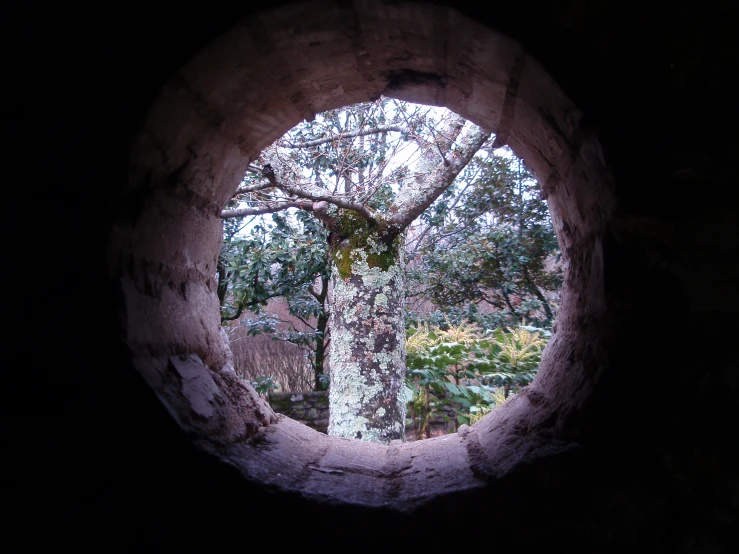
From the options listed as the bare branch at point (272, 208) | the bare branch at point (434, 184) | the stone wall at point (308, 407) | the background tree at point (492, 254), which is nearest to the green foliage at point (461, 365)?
the bare branch at point (434, 184)

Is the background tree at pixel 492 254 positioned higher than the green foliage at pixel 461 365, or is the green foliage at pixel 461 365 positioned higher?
the background tree at pixel 492 254

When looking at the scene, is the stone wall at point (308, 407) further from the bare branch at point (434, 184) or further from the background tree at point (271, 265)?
the bare branch at point (434, 184)

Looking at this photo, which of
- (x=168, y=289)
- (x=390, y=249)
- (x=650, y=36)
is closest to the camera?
(x=650, y=36)

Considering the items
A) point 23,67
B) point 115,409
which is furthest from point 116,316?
point 23,67

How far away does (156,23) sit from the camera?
2.19ft

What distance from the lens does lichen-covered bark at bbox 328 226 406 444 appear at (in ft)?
9.12

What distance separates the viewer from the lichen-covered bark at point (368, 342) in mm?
2779

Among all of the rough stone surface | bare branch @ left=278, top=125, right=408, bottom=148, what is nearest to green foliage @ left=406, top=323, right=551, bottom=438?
bare branch @ left=278, top=125, right=408, bottom=148

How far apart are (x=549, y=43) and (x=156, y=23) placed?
1.75 feet

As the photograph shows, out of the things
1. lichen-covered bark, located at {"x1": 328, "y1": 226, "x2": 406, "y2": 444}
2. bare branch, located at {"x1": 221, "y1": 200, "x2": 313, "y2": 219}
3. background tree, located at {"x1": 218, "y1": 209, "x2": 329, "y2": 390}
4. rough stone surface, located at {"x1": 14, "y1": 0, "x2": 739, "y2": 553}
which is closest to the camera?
rough stone surface, located at {"x1": 14, "y1": 0, "x2": 739, "y2": 553}

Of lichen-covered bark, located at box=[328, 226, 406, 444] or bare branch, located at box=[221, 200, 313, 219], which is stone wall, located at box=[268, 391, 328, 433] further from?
bare branch, located at box=[221, 200, 313, 219]

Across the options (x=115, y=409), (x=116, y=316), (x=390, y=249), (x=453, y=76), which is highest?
(x=390, y=249)

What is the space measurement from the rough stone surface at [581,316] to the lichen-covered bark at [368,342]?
2054 mm

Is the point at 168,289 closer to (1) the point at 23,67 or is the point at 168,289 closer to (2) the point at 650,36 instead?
(1) the point at 23,67
